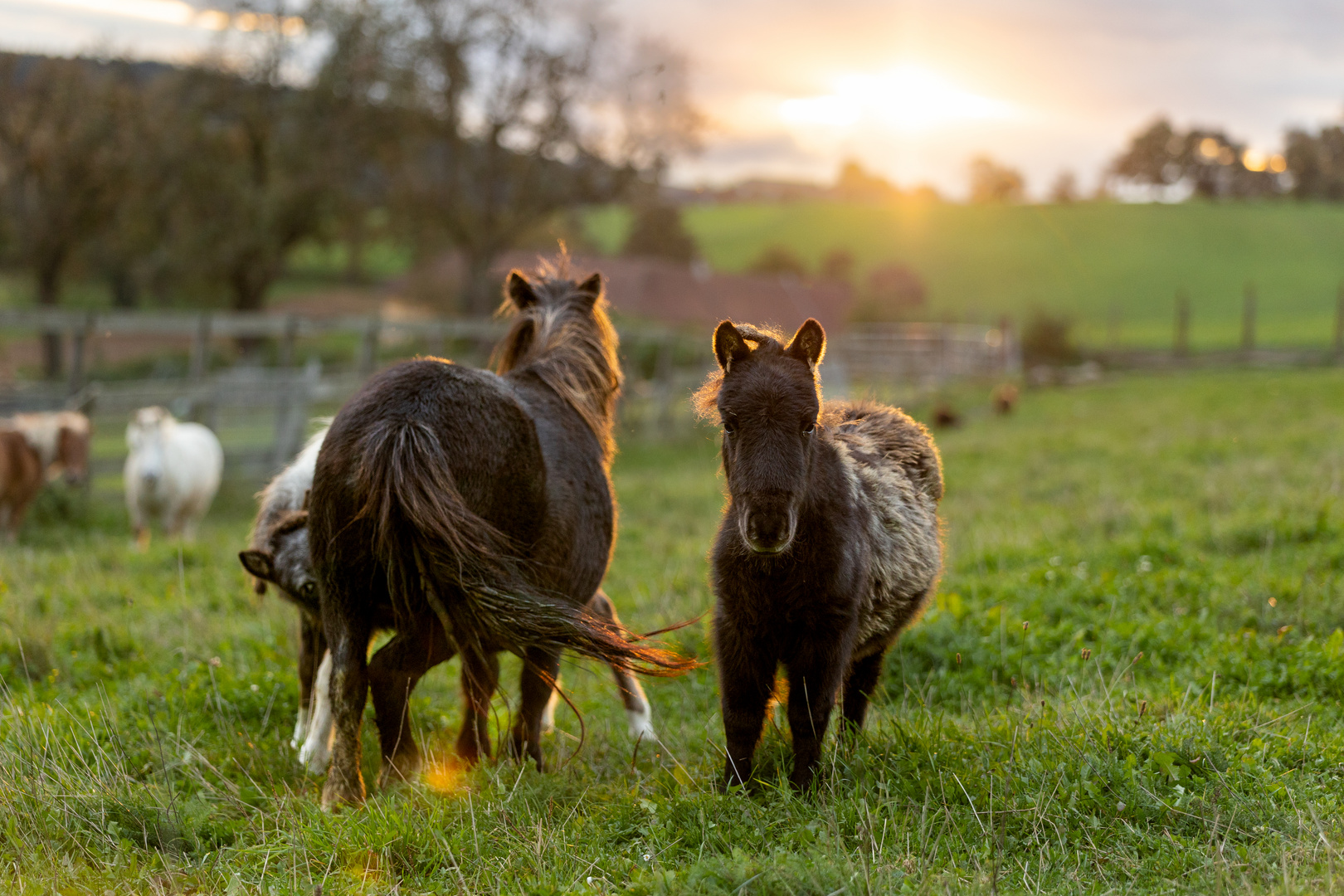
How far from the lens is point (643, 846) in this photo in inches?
124

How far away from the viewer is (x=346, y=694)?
3365mm

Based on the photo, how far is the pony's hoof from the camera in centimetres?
340

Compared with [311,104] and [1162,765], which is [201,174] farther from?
[1162,765]

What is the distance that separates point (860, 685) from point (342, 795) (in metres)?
2.19

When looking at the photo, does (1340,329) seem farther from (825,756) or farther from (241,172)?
(241,172)

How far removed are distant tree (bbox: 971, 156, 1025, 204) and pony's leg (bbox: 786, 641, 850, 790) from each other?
101799 millimetres

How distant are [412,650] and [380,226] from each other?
1322 inches

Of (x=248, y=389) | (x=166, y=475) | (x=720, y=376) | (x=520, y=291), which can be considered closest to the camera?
(x=720, y=376)

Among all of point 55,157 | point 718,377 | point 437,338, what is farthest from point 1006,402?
point 55,157

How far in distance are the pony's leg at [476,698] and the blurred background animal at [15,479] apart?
341 inches

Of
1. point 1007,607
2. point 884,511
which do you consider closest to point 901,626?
point 884,511

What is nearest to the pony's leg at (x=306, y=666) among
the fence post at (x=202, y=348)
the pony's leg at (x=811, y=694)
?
the pony's leg at (x=811, y=694)

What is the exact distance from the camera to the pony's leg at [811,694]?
3.48 metres

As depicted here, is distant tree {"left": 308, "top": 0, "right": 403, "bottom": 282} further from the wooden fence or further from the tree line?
the wooden fence
